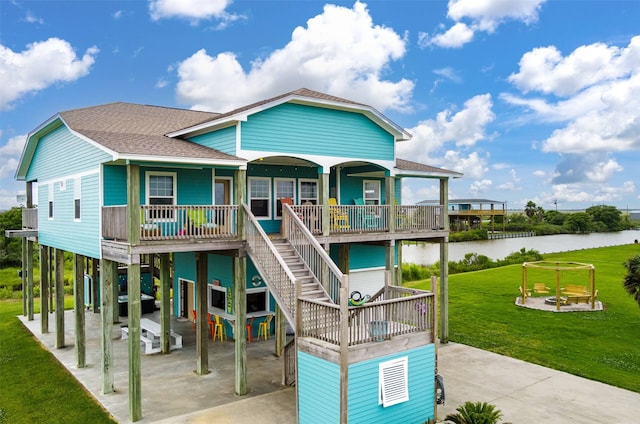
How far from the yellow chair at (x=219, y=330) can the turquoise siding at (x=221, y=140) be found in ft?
23.3

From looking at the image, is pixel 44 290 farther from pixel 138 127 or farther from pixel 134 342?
pixel 134 342

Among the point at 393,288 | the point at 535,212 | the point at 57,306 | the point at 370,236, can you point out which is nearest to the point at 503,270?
the point at 370,236

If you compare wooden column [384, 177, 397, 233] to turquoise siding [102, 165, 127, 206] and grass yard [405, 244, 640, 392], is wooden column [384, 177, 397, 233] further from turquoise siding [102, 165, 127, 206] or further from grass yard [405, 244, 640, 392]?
turquoise siding [102, 165, 127, 206]

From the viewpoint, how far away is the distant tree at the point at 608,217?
339 ft

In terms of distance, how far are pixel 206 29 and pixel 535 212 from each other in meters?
105

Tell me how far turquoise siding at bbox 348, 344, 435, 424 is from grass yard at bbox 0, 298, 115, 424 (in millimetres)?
5872

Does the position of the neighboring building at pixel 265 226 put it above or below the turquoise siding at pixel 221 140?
below

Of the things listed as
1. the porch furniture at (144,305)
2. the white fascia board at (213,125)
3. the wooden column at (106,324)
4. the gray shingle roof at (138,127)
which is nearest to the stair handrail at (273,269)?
the gray shingle roof at (138,127)

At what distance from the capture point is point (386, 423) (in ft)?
31.7

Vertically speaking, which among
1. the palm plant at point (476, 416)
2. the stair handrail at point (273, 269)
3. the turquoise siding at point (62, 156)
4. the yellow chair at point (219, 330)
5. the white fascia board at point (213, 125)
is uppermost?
the white fascia board at point (213, 125)

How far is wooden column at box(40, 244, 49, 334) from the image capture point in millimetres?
19531

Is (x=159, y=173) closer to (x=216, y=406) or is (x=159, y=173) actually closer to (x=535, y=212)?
(x=216, y=406)

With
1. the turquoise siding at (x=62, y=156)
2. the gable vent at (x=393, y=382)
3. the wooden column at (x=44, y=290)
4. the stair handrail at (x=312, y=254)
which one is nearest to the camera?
the gable vent at (x=393, y=382)

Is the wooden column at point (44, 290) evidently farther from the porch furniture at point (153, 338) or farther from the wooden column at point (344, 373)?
the wooden column at point (344, 373)
